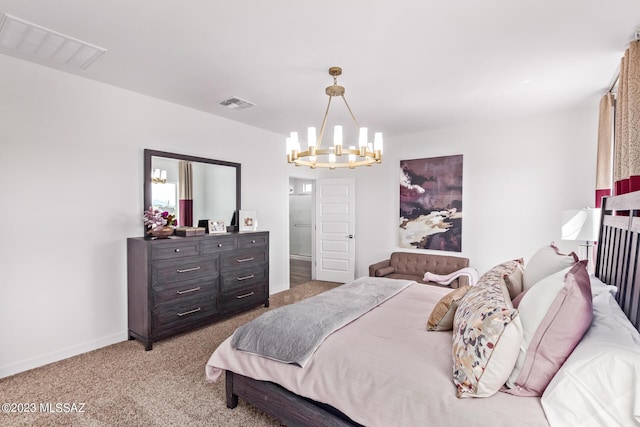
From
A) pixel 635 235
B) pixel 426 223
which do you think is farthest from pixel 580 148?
pixel 635 235

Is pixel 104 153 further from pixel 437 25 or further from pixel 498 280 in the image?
pixel 498 280

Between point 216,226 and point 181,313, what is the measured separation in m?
1.14

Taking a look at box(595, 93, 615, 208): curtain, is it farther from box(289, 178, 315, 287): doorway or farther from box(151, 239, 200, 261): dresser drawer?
box(289, 178, 315, 287): doorway

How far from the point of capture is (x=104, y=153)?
322 centimetres

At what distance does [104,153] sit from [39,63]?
868 millimetres

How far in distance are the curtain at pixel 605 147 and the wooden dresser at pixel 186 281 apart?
3.99m

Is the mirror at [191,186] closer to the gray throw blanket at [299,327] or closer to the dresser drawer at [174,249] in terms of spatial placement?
the dresser drawer at [174,249]

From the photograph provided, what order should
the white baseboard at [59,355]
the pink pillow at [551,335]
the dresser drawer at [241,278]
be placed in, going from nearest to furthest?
the pink pillow at [551,335], the white baseboard at [59,355], the dresser drawer at [241,278]

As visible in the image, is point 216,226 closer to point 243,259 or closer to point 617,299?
point 243,259

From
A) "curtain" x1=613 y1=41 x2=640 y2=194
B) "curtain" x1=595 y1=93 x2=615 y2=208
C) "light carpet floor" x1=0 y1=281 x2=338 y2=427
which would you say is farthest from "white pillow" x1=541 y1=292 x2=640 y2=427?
"curtain" x1=595 y1=93 x2=615 y2=208

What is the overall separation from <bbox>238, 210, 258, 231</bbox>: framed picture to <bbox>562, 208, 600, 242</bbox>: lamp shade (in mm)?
3656

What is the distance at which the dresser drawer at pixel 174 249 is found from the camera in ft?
10.4

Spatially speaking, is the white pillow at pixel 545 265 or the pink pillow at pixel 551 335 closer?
the pink pillow at pixel 551 335

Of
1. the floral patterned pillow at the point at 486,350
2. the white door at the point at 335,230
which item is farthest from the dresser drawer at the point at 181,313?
the floral patterned pillow at the point at 486,350
